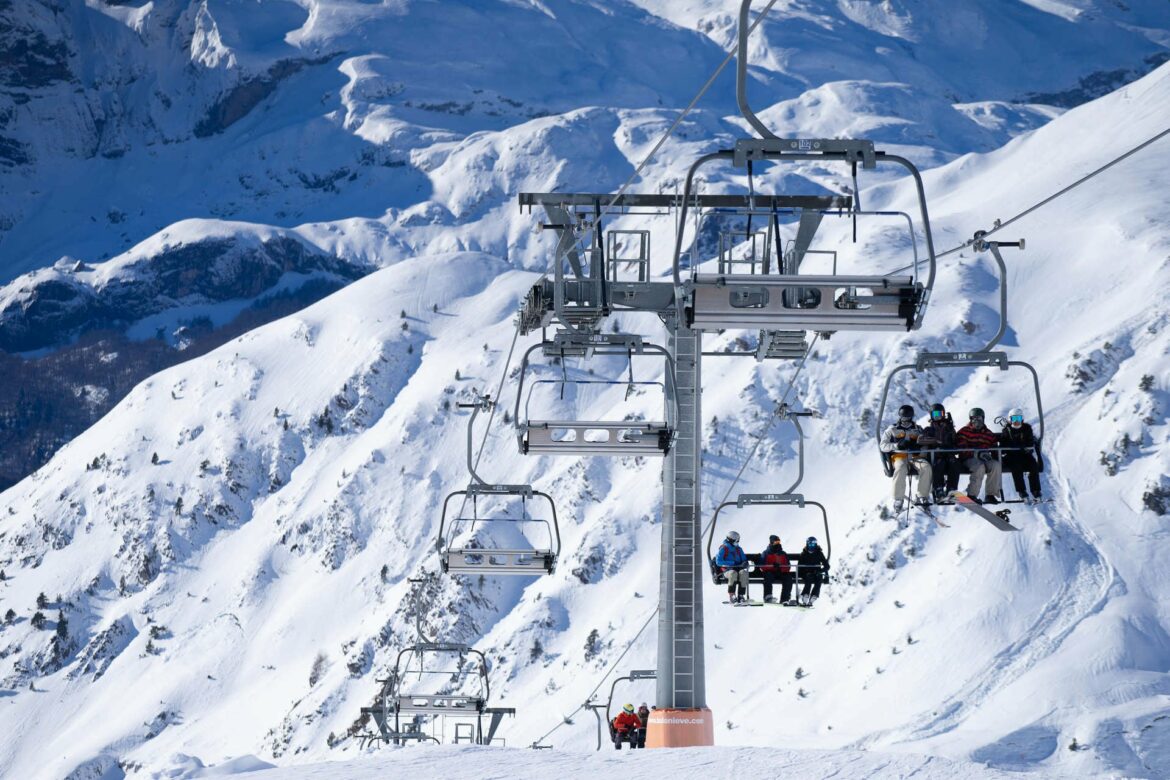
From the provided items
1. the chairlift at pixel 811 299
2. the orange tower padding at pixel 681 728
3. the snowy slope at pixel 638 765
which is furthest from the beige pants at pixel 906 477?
the chairlift at pixel 811 299

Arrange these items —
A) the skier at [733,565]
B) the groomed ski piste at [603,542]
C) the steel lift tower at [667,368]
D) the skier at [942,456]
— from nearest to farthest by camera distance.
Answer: the skier at [942,456] < the steel lift tower at [667,368] < the skier at [733,565] < the groomed ski piste at [603,542]

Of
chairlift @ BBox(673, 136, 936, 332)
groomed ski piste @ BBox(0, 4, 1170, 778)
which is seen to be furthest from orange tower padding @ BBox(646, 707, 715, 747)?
chairlift @ BBox(673, 136, 936, 332)

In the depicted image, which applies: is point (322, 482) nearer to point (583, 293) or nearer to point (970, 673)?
point (970, 673)

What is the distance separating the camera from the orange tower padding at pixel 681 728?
21.4 meters

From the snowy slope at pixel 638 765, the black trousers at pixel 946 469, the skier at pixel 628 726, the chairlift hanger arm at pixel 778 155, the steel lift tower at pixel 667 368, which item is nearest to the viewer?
the chairlift hanger arm at pixel 778 155

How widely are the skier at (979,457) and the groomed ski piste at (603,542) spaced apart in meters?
11.2

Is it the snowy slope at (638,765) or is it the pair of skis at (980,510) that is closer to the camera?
the snowy slope at (638,765)

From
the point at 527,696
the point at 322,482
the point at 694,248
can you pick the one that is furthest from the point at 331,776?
the point at 322,482

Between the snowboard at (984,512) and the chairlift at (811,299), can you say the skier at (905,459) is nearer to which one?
the snowboard at (984,512)

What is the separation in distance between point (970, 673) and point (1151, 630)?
563 centimetres

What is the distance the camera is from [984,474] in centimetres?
1809

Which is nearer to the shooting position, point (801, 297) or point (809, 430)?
point (801, 297)

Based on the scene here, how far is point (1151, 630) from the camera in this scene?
51.7 metres

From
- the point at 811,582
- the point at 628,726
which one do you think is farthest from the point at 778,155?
the point at 628,726
